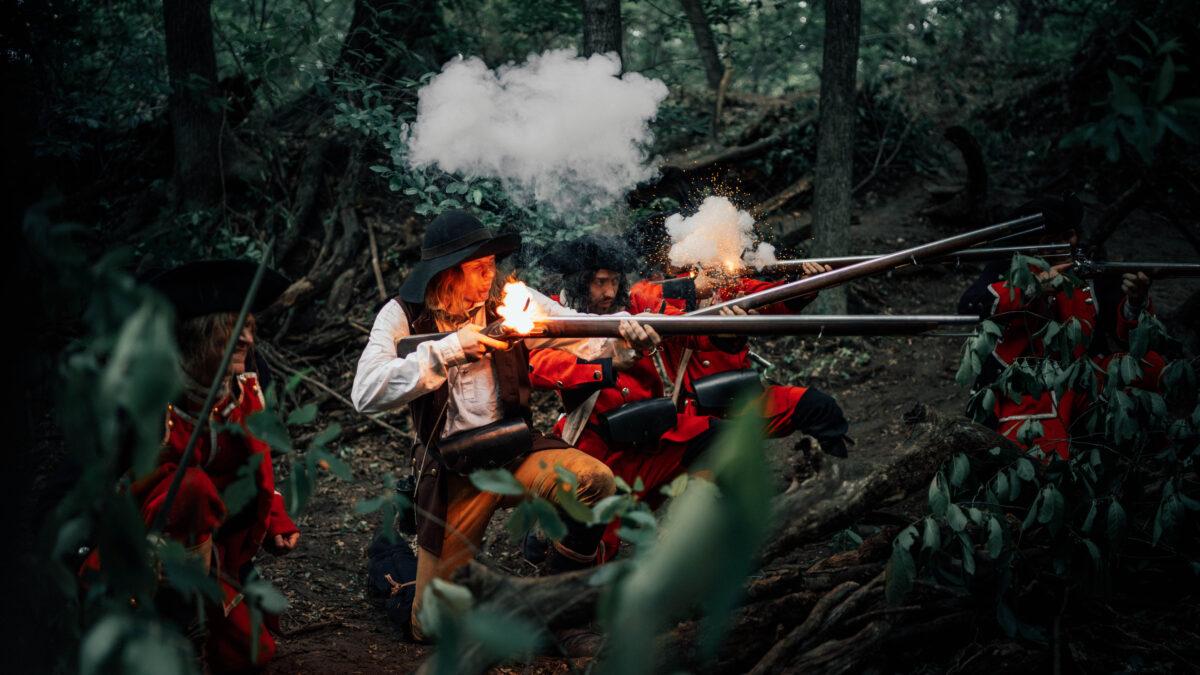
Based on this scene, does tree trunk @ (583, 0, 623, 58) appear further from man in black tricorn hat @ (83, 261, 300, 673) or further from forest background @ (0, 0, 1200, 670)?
man in black tricorn hat @ (83, 261, 300, 673)

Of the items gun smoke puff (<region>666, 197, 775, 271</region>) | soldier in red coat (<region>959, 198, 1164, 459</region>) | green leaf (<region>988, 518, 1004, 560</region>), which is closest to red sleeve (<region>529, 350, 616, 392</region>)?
gun smoke puff (<region>666, 197, 775, 271</region>)

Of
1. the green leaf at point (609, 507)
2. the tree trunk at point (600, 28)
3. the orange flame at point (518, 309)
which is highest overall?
the tree trunk at point (600, 28)

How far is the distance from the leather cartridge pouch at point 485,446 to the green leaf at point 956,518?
206 cm

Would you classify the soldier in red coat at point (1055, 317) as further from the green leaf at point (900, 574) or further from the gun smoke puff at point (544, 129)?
the gun smoke puff at point (544, 129)

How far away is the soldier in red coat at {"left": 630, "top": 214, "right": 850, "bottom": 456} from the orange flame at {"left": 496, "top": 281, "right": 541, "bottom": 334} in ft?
2.96

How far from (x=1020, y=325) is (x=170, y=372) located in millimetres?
5241

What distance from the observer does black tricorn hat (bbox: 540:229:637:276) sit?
528cm

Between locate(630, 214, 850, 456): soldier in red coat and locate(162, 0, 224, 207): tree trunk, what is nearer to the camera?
locate(630, 214, 850, 456): soldier in red coat

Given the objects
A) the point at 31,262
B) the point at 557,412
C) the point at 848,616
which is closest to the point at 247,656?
the point at 31,262

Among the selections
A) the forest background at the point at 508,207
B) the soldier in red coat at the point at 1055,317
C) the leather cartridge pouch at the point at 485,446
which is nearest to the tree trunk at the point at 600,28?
the forest background at the point at 508,207

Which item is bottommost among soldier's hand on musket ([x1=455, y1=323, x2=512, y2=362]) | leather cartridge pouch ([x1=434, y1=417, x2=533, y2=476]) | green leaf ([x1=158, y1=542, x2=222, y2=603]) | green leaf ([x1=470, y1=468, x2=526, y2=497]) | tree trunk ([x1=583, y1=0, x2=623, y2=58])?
leather cartridge pouch ([x1=434, y1=417, x2=533, y2=476])

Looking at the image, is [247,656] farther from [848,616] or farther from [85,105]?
[85,105]

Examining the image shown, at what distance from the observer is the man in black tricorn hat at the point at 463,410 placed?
13.9 ft

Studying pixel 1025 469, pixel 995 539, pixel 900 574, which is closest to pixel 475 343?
pixel 900 574
